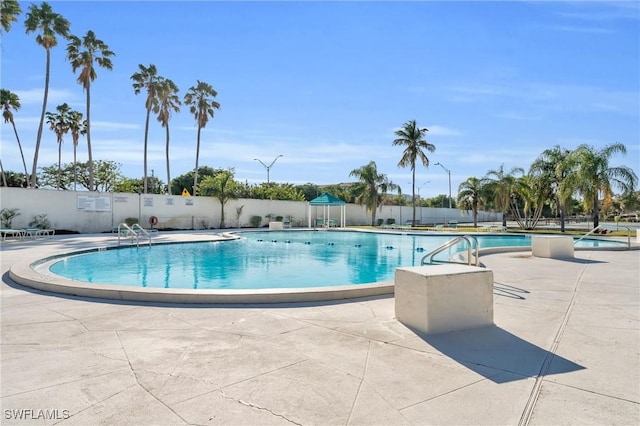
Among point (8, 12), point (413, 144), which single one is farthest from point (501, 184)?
point (8, 12)

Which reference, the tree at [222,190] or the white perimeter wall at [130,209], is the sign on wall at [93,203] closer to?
the white perimeter wall at [130,209]

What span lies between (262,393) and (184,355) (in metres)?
1.13

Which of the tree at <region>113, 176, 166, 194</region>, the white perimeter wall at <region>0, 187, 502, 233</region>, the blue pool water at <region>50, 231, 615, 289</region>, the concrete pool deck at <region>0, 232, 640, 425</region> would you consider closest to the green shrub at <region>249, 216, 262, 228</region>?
the white perimeter wall at <region>0, 187, 502, 233</region>

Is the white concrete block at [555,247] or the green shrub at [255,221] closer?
the white concrete block at [555,247]

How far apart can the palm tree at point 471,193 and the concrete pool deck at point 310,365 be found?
2955 cm

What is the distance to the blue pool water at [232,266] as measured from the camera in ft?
30.6

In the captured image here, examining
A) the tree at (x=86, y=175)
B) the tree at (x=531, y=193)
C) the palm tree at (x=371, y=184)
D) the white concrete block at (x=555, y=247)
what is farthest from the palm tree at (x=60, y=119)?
the white concrete block at (x=555, y=247)

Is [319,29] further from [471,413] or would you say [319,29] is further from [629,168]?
[629,168]

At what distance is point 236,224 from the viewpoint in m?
32.0

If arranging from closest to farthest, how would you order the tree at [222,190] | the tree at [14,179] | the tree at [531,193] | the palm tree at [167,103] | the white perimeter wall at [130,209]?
the white perimeter wall at [130,209] → the tree at [531,193] → the tree at [222,190] → the palm tree at [167,103] → the tree at [14,179]

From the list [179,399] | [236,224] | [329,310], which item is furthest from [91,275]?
[236,224]

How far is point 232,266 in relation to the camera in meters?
11.7

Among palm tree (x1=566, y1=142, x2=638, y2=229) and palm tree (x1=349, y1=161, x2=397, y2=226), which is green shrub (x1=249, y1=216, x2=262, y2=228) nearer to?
palm tree (x1=349, y1=161, x2=397, y2=226)

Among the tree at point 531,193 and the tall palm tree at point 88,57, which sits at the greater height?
the tall palm tree at point 88,57
